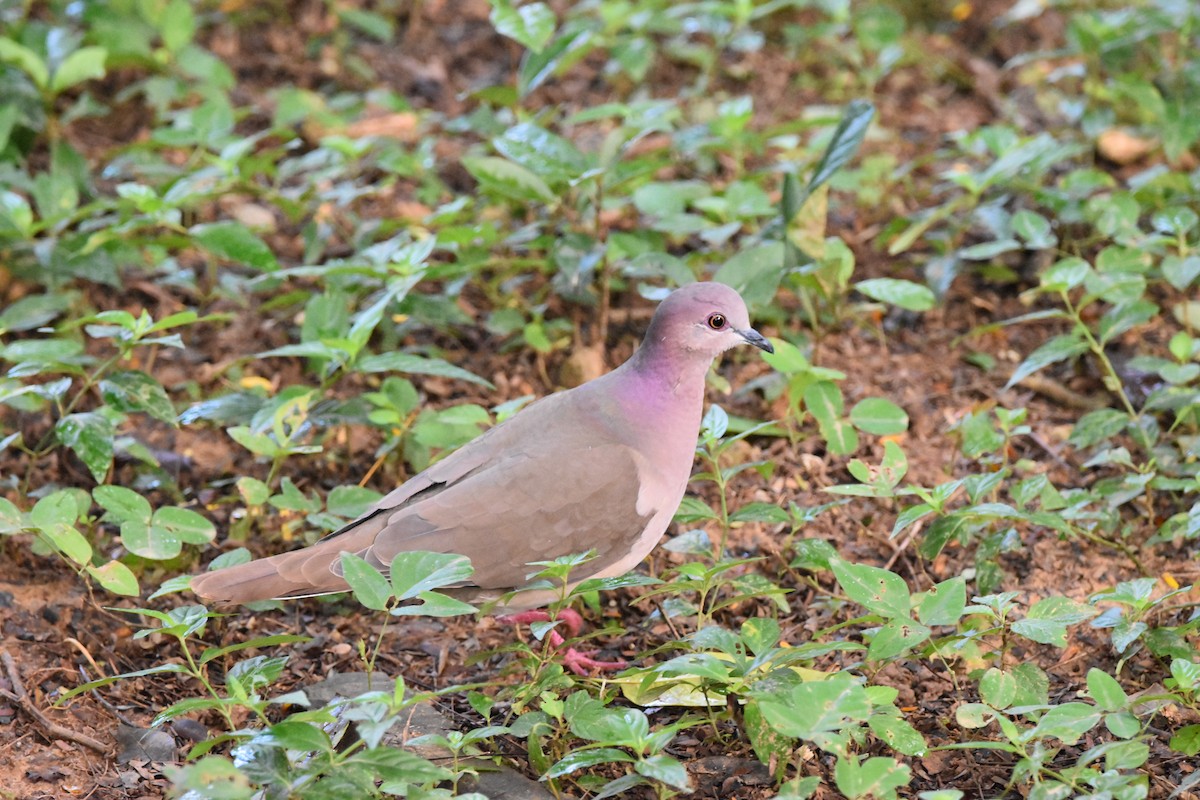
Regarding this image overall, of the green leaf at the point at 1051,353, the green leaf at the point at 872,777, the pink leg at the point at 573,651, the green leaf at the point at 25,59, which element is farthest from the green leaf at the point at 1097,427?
the green leaf at the point at 25,59

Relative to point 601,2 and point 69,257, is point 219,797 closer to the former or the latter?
point 69,257

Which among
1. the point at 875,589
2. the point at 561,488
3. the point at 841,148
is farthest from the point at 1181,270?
the point at 561,488

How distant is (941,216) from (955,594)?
7.33ft

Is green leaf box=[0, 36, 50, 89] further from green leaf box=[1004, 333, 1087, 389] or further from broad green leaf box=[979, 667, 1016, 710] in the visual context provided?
broad green leaf box=[979, 667, 1016, 710]

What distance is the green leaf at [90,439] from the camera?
3.51 meters

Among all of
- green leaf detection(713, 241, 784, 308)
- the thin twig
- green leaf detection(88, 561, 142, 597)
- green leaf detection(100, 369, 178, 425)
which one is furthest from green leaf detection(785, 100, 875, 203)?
→ the thin twig

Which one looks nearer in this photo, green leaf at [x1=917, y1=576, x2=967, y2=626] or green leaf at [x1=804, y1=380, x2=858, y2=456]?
green leaf at [x1=917, y1=576, x2=967, y2=626]

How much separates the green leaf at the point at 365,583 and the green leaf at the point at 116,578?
28.6 inches

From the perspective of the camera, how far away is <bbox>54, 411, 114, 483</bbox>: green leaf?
11.5ft

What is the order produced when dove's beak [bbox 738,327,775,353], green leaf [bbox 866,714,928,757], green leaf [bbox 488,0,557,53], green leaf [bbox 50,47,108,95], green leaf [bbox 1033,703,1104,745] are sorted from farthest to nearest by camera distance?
1. green leaf [bbox 50,47,108,95]
2. green leaf [bbox 488,0,557,53]
3. dove's beak [bbox 738,327,775,353]
4. green leaf [bbox 866,714,928,757]
5. green leaf [bbox 1033,703,1104,745]

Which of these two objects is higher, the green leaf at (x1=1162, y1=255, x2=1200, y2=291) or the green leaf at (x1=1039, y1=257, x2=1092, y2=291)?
the green leaf at (x1=1039, y1=257, x2=1092, y2=291)

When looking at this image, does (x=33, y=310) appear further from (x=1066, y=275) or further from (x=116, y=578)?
(x=1066, y=275)

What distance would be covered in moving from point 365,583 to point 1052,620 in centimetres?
142

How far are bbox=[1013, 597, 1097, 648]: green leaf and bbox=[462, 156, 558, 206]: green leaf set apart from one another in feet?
6.93
